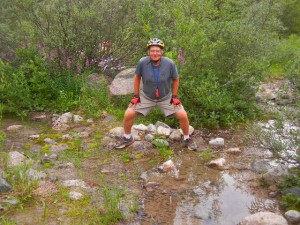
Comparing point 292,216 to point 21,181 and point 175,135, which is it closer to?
point 175,135

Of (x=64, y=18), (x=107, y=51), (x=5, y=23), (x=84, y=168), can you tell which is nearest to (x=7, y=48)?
(x=5, y=23)

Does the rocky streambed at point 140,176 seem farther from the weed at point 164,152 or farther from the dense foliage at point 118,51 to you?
the dense foliage at point 118,51

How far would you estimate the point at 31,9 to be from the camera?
972 cm

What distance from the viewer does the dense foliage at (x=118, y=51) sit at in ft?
27.2

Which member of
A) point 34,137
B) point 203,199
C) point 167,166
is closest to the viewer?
point 203,199

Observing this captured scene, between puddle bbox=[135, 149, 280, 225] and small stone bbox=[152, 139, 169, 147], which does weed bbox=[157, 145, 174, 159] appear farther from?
puddle bbox=[135, 149, 280, 225]

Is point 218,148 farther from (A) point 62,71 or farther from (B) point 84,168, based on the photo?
(A) point 62,71

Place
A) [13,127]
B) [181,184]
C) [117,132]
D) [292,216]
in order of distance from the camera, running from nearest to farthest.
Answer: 1. [292,216]
2. [181,184]
3. [117,132]
4. [13,127]

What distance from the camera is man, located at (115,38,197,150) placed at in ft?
22.6

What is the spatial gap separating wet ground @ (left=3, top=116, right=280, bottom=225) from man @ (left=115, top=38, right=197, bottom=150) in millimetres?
411

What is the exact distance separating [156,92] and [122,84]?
227cm

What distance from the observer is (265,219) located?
4.48m

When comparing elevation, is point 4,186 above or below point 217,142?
above

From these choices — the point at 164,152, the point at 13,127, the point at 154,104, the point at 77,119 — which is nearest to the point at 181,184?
the point at 164,152
